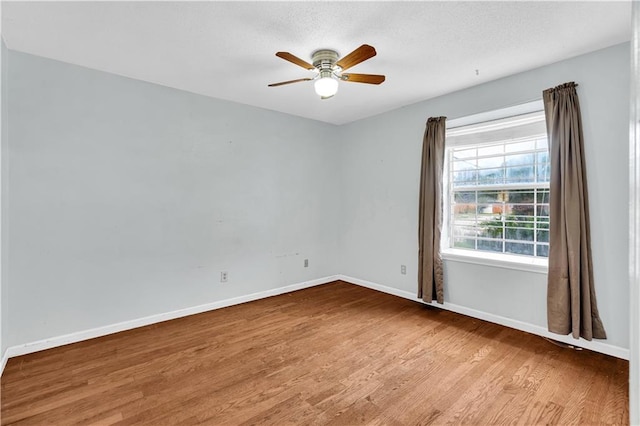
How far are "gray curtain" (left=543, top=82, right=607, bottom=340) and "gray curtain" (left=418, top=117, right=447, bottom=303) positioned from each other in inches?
41.7

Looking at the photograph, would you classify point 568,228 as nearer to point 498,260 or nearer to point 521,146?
point 498,260

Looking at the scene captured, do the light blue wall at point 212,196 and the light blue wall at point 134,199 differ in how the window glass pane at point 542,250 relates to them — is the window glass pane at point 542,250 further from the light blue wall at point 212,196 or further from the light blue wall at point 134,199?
the light blue wall at point 134,199

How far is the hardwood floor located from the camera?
198 centimetres

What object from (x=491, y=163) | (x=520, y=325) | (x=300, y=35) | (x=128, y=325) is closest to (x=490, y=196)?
(x=491, y=163)

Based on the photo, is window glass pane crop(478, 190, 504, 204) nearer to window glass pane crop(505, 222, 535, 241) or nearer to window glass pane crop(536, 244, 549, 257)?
window glass pane crop(505, 222, 535, 241)

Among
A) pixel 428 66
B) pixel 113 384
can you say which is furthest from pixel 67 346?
pixel 428 66

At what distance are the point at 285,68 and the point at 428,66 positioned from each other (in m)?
1.31

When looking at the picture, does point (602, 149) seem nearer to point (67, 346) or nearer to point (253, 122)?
point (253, 122)

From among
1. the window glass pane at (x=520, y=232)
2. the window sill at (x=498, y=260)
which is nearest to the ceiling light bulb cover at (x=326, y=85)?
the window sill at (x=498, y=260)

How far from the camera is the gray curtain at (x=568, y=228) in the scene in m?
2.64

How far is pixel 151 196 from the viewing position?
10.9 ft

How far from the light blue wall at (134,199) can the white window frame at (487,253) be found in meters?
1.98

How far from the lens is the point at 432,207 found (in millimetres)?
3689

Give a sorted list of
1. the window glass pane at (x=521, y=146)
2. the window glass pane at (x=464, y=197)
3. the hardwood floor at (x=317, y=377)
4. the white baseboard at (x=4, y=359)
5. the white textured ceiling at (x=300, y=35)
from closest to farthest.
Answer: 1. the hardwood floor at (x=317, y=377)
2. the white textured ceiling at (x=300, y=35)
3. the white baseboard at (x=4, y=359)
4. the window glass pane at (x=521, y=146)
5. the window glass pane at (x=464, y=197)
